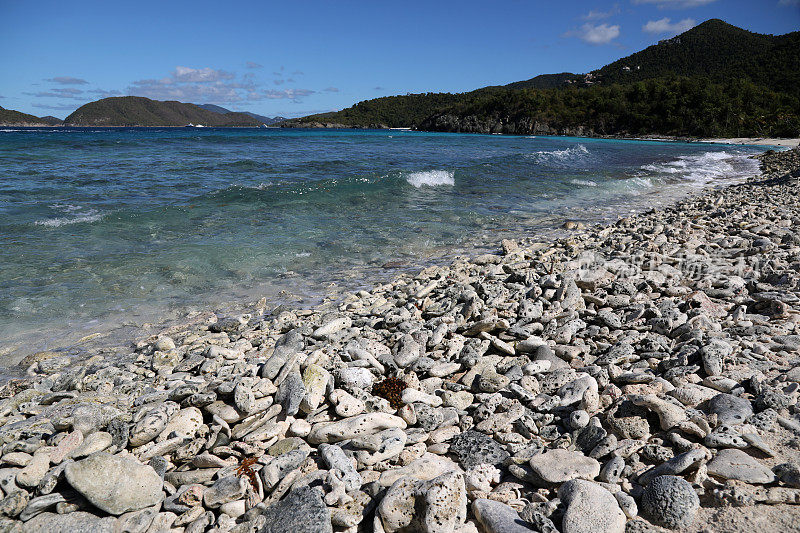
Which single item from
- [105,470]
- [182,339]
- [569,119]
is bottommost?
[182,339]

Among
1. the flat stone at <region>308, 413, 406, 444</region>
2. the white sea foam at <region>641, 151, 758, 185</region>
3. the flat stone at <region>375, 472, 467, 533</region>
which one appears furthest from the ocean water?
the flat stone at <region>375, 472, 467, 533</region>

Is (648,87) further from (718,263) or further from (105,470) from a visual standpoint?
(105,470)

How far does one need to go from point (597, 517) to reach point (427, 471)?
37.5 inches

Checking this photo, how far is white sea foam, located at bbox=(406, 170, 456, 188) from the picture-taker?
18141 millimetres

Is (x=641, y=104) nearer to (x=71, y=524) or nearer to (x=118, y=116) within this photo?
(x=71, y=524)

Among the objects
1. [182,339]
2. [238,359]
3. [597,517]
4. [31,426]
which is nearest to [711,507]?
[597,517]

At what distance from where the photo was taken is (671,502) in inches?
84.9

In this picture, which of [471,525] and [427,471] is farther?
[427,471]

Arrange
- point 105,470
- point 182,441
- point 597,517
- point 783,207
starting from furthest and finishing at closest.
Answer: point 783,207 < point 182,441 < point 105,470 < point 597,517

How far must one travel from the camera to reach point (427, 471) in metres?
2.70

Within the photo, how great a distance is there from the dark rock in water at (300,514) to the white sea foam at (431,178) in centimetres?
1582

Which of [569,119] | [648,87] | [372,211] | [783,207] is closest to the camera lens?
[783,207]

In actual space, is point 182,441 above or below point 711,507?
below

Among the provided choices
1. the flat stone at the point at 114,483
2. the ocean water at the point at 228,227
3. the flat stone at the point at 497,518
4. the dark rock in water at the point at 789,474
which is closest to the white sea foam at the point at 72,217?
the ocean water at the point at 228,227
